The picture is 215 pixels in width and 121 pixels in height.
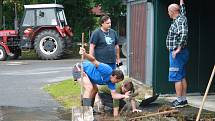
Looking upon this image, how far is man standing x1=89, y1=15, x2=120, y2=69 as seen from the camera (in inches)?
381

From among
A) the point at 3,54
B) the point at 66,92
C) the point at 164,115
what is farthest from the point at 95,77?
the point at 3,54

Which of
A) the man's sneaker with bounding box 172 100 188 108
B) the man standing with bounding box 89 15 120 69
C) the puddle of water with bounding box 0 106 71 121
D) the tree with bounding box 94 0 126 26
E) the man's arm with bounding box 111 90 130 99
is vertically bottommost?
the puddle of water with bounding box 0 106 71 121

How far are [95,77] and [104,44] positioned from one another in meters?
0.88

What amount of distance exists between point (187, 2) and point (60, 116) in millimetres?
3792

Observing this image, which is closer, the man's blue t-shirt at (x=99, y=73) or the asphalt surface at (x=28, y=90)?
the man's blue t-shirt at (x=99, y=73)

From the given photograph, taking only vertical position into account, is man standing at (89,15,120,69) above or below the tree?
below

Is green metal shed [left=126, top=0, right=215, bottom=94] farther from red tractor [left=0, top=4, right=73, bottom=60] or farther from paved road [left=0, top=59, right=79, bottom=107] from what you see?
red tractor [left=0, top=4, right=73, bottom=60]

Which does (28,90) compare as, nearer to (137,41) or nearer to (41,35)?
(137,41)

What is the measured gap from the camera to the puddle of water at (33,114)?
30.9 ft

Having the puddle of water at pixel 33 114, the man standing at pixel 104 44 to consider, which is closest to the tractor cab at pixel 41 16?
the puddle of water at pixel 33 114

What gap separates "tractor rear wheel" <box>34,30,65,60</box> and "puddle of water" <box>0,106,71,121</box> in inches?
620

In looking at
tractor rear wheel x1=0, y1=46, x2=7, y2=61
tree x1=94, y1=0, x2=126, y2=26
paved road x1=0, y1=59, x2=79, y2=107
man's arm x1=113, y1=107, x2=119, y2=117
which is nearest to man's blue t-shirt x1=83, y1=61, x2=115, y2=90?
man's arm x1=113, y1=107, x2=119, y2=117

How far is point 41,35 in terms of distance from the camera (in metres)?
26.6

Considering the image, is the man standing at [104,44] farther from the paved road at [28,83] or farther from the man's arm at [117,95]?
the paved road at [28,83]
